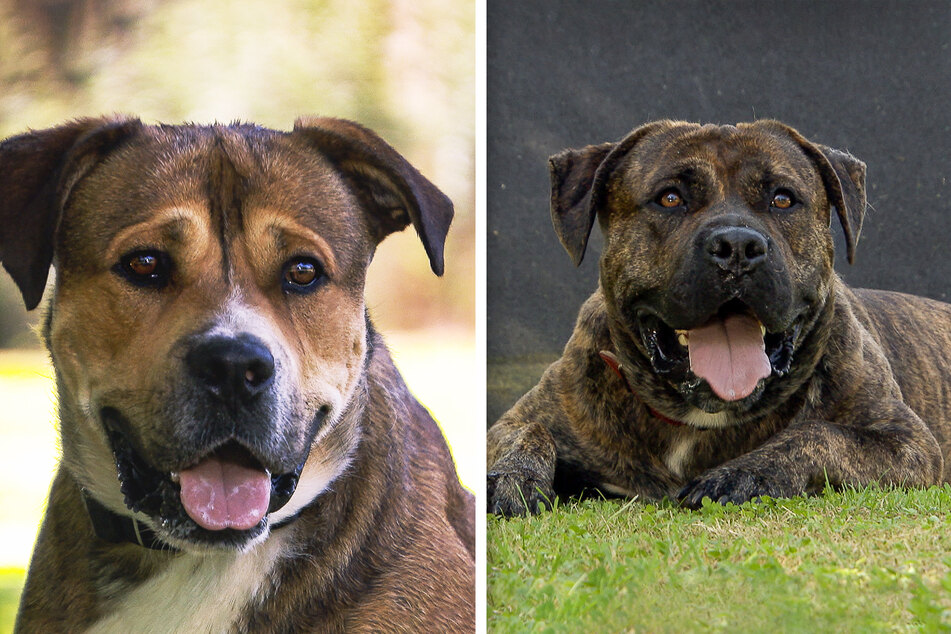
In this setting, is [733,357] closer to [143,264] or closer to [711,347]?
[711,347]

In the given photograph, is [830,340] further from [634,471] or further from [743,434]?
[634,471]

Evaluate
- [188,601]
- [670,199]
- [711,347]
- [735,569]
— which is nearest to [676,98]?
[670,199]

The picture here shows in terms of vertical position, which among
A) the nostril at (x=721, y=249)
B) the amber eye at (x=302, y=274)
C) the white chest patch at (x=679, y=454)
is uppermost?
the amber eye at (x=302, y=274)

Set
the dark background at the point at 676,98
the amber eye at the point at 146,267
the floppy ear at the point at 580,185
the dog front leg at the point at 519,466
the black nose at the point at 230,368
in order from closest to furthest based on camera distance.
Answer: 1. the black nose at the point at 230,368
2. the amber eye at the point at 146,267
3. the dog front leg at the point at 519,466
4. the floppy ear at the point at 580,185
5. the dark background at the point at 676,98

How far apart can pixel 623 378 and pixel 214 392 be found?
1821 mm

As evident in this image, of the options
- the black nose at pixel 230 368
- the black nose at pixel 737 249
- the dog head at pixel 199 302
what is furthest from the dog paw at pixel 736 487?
the black nose at pixel 230 368

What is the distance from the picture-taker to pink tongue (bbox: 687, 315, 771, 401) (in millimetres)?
3406

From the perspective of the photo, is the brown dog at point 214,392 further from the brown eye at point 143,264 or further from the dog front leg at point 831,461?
the dog front leg at point 831,461

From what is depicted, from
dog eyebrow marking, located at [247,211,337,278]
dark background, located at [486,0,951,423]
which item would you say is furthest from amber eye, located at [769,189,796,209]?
dog eyebrow marking, located at [247,211,337,278]

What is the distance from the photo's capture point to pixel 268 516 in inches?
111

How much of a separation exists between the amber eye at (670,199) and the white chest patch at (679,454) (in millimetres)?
953

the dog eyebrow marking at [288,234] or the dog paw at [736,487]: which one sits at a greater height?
the dog eyebrow marking at [288,234]

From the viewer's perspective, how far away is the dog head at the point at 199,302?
265cm

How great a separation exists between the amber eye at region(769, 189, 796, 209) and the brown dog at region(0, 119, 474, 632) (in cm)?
156
